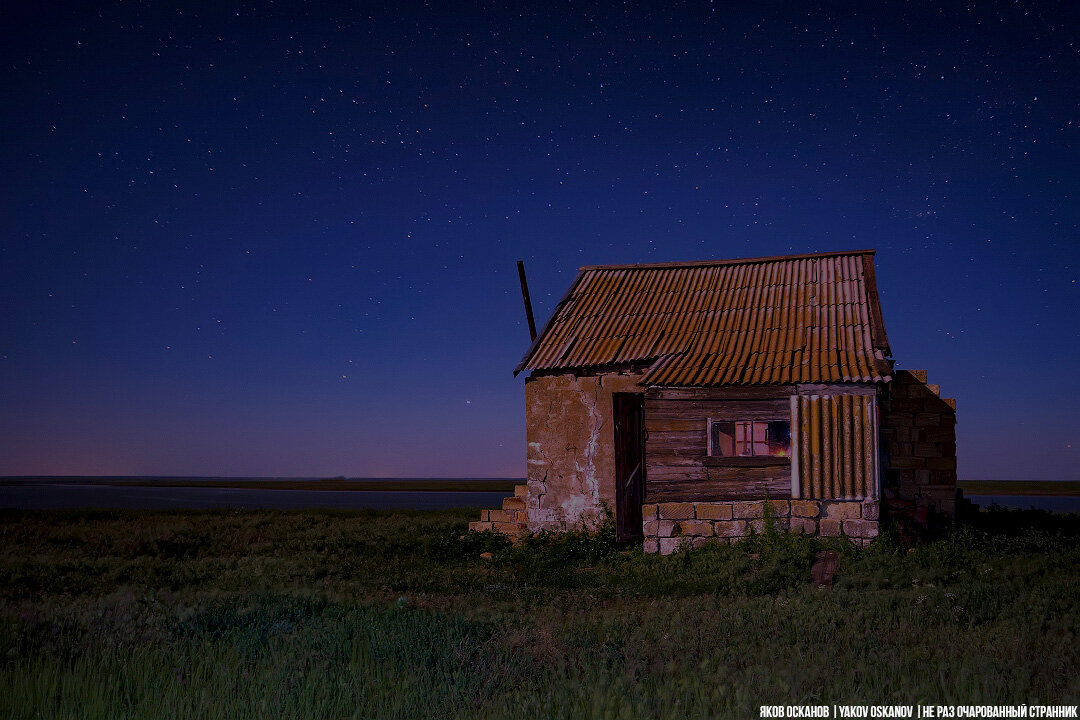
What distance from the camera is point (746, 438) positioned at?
50.3 ft

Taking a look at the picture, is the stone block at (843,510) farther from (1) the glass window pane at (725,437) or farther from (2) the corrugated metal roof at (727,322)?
(1) the glass window pane at (725,437)

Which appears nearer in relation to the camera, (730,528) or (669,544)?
(730,528)

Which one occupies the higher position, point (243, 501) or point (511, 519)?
point (511, 519)

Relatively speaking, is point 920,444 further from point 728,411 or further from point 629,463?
point 629,463

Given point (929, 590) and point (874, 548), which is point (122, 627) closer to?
point (929, 590)

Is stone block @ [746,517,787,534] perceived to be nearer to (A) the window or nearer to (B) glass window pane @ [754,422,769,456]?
(A) the window

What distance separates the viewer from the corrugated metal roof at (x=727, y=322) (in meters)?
13.2

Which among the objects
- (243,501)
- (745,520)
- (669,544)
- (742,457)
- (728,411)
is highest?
(728,411)

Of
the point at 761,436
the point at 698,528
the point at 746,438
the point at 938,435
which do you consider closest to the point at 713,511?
the point at 698,528

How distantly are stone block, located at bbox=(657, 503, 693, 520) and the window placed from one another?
41.9 inches

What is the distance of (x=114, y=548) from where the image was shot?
16078 mm

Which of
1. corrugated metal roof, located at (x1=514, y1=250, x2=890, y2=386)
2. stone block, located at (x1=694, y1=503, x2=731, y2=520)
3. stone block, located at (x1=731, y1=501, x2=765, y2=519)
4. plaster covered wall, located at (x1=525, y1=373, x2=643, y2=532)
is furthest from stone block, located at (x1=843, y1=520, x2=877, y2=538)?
plaster covered wall, located at (x1=525, y1=373, x2=643, y2=532)

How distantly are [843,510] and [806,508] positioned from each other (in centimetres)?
57

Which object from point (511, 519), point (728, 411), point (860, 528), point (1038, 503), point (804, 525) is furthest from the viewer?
point (1038, 503)
